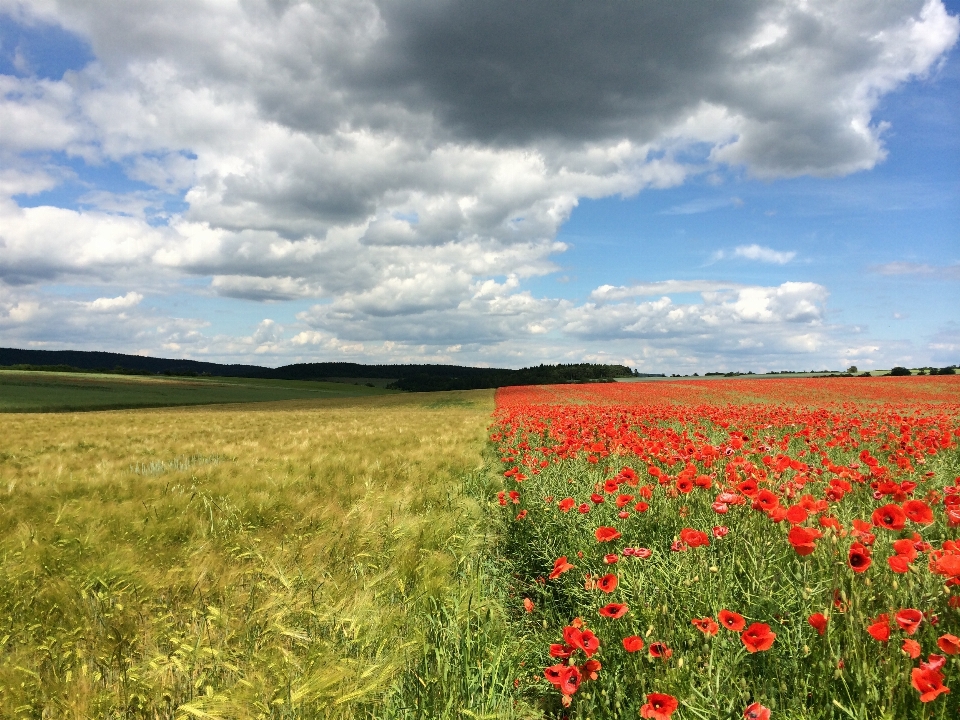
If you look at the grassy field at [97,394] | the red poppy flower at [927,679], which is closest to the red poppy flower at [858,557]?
the red poppy flower at [927,679]

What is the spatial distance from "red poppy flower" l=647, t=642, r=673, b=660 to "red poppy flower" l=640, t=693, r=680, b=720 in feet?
1.08

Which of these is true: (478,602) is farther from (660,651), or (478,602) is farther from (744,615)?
(744,615)

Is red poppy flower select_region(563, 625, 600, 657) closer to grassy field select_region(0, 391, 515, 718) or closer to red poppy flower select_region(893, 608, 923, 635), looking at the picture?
grassy field select_region(0, 391, 515, 718)

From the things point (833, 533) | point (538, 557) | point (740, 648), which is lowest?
point (538, 557)

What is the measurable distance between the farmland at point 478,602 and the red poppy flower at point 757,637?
0.02 m

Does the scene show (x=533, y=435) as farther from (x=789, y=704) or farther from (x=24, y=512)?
(x=789, y=704)

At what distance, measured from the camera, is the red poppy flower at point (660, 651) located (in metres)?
2.13

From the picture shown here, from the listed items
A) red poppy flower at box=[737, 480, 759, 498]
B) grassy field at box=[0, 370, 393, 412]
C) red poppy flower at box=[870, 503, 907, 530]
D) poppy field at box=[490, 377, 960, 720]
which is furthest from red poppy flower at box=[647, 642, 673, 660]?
grassy field at box=[0, 370, 393, 412]

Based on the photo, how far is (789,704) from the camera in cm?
213

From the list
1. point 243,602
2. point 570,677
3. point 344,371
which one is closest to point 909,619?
point 570,677

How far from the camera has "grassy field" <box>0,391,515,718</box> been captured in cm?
219

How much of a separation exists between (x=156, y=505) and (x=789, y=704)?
4.72m

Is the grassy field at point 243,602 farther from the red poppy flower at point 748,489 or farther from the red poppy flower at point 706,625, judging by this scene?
the red poppy flower at point 748,489

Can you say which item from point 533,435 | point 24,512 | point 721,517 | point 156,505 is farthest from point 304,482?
point 533,435
